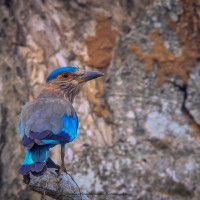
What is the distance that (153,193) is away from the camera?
809 centimetres

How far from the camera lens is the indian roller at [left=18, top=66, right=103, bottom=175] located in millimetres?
5820

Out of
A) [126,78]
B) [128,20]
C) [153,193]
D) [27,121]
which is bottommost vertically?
[153,193]

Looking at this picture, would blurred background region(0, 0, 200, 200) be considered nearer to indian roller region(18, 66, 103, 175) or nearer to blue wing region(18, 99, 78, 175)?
indian roller region(18, 66, 103, 175)

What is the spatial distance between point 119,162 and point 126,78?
0.83 m

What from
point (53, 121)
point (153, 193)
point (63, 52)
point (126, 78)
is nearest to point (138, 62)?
point (126, 78)

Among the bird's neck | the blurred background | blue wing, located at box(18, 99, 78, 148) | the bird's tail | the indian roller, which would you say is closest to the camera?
the bird's tail

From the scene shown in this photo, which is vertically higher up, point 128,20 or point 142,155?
point 128,20

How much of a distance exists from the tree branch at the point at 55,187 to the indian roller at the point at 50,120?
4.2 inches

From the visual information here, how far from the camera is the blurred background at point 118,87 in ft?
26.7

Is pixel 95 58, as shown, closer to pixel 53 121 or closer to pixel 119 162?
pixel 119 162

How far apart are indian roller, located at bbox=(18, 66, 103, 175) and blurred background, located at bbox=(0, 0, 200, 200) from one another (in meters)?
0.89

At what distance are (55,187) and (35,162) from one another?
24 cm

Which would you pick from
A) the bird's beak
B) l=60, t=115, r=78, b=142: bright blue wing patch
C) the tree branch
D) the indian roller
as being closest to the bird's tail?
the indian roller

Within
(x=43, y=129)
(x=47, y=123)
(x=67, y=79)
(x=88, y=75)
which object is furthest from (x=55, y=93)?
(x=43, y=129)
